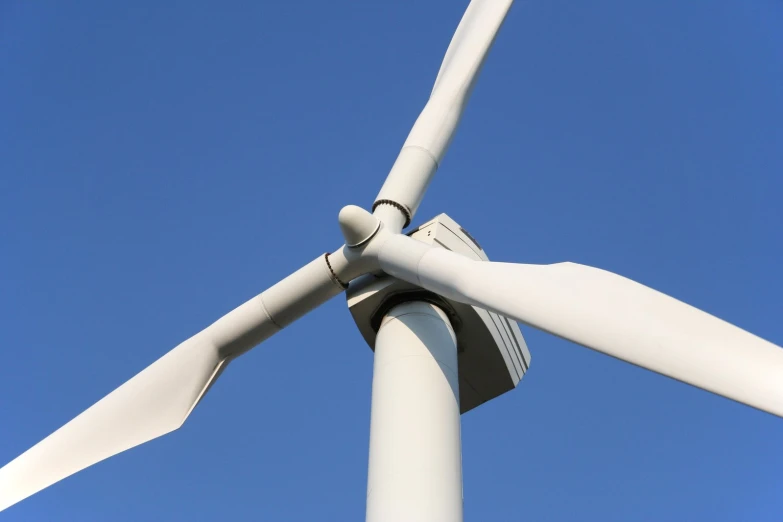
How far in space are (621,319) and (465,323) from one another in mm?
2601

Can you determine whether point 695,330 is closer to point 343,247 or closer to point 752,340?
point 752,340

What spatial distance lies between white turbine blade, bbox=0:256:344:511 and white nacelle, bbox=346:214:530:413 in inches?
16.3

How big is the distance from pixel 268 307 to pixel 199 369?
3.41 ft

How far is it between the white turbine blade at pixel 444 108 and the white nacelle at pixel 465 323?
60 cm

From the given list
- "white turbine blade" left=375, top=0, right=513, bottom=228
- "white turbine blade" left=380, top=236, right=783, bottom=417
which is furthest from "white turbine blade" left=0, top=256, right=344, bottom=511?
"white turbine blade" left=380, top=236, right=783, bottom=417

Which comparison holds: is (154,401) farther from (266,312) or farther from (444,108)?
(444,108)

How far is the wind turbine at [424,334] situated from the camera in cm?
635

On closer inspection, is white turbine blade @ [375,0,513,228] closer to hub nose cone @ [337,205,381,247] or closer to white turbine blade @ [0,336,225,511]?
hub nose cone @ [337,205,381,247]

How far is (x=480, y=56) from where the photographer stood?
10812mm

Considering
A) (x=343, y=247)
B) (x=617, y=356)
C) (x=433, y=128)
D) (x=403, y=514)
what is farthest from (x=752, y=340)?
(x=433, y=128)

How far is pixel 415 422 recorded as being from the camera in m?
7.46

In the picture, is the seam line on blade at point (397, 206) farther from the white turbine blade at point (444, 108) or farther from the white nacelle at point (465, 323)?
the white nacelle at point (465, 323)

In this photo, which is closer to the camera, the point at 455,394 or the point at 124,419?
the point at 455,394

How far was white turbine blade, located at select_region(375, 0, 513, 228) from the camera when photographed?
32.6 ft
